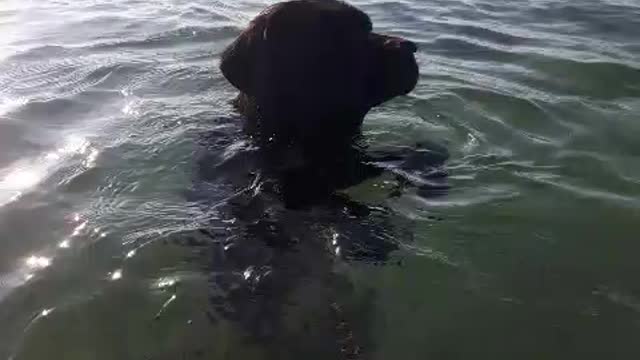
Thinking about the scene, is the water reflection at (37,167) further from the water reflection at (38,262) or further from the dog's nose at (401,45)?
the dog's nose at (401,45)

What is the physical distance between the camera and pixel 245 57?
19.6 ft

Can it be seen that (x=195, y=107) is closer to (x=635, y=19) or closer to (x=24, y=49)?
(x=24, y=49)

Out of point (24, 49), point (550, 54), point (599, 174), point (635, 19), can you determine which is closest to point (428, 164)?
point (599, 174)

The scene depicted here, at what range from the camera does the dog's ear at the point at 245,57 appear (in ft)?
19.2

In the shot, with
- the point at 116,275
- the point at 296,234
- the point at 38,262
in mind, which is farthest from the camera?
the point at 296,234

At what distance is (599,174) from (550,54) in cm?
353

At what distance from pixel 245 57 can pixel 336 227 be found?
1909 millimetres

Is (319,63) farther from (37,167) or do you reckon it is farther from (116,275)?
(37,167)

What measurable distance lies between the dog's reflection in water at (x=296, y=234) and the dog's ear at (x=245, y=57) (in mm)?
515

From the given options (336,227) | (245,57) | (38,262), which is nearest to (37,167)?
(38,262)

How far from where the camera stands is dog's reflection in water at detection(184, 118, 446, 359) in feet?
12.6

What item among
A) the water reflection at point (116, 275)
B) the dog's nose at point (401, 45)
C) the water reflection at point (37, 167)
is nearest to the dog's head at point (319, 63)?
the dog's nose at point (401, 45)

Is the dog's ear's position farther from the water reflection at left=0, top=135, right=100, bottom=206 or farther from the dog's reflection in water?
the water reflection at left=0, top=135, right=100, bottom=206

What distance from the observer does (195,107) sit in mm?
7367
